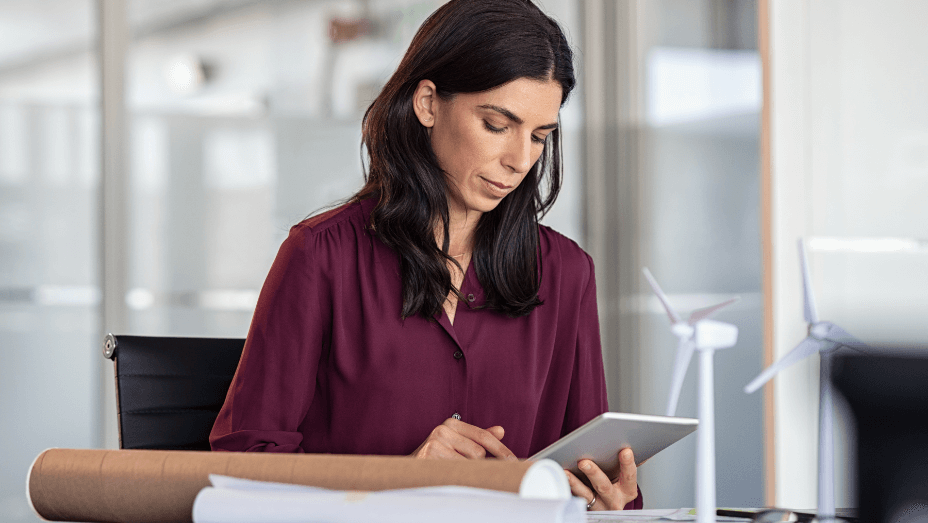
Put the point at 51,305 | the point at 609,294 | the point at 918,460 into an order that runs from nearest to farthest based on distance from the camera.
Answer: the point at 918,460
the point at 51,305
the point at 609,294

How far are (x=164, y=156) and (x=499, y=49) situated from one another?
203 cm

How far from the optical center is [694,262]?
3455 mm

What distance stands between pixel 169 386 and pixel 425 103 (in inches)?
25.3

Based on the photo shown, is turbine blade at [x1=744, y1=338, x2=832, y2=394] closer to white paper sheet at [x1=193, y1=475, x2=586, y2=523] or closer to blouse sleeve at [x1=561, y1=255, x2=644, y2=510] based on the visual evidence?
white paper sheet at [x1=193, y1=475, x2=586, y2=523]

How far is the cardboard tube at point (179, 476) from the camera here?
2.49ft

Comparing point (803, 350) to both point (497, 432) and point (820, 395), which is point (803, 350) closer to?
point (820, 395)

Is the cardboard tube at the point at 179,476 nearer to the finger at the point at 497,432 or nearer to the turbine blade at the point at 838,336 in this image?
the turbine blade at the point at 838,336

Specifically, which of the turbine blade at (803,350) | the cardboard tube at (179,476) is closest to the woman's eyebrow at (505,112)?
the turbine blade at (803,350)

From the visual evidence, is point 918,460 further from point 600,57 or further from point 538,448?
point 600,57

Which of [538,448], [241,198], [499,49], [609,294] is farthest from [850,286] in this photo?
[241,198]

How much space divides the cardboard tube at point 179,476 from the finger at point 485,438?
0.59m

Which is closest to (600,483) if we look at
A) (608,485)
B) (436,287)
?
(608,485)

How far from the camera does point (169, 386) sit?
1.59 m

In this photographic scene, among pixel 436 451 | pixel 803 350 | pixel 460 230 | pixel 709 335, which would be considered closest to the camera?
pixel 709 335
